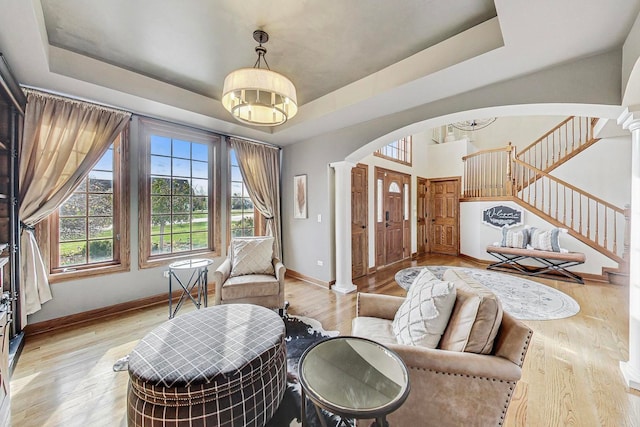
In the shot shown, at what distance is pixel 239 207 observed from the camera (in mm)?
4305

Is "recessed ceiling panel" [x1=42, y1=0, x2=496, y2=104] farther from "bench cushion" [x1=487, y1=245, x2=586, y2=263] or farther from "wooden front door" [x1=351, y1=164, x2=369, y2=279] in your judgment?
"bench cushion" [x1=487, y1=245, x2=586, y2=263]

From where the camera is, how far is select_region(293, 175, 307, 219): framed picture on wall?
14.2 feet

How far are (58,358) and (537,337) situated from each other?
4.46 metres

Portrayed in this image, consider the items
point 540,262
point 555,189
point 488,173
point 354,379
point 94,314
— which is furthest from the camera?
point 488,173

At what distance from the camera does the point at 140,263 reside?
3.23m

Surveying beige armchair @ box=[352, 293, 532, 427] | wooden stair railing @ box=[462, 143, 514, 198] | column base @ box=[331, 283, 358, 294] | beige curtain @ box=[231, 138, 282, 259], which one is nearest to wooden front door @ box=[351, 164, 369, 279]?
column base @ box=[331, 283, 358, 294]

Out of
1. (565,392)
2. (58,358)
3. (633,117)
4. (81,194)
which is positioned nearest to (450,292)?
(565,392)

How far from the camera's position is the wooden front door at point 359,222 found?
4570mm

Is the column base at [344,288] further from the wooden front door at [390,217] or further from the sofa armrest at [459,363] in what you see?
the sofa armrest at [459,363]

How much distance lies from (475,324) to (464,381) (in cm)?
26

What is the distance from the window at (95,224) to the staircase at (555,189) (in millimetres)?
7019

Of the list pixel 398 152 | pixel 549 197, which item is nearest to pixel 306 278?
pixel 398 152

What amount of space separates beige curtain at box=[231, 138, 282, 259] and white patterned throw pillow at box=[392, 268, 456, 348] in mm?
2796

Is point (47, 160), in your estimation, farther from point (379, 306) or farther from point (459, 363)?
point (459, 363)
